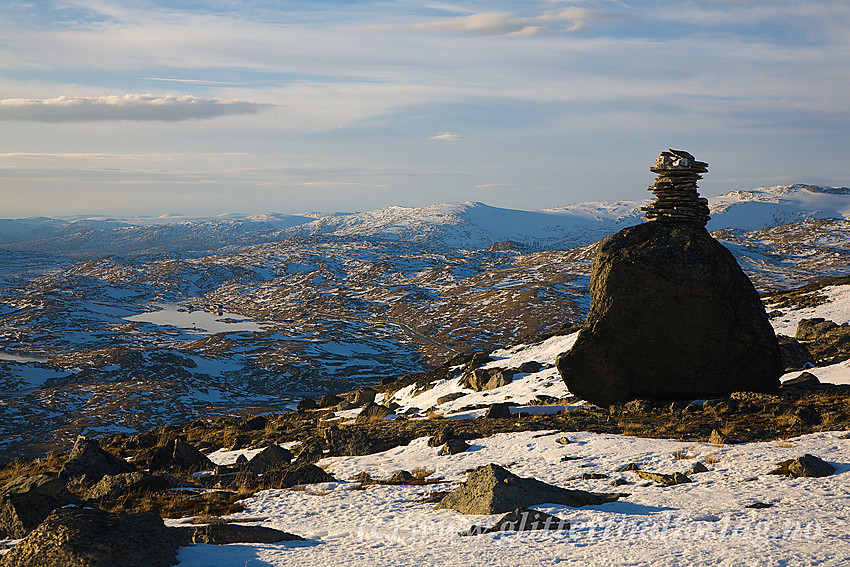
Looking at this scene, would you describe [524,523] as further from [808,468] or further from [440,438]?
[440,438]

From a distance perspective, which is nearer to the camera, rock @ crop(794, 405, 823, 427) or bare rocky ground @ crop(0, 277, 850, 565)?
bare rocky ground @ crop(0, 277, 850, 565)

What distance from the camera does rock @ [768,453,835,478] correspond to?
13.7 m

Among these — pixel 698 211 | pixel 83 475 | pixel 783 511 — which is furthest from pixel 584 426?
pixel 83 475

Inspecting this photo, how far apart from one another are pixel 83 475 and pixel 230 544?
11687mm

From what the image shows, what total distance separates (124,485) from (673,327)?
20.6m

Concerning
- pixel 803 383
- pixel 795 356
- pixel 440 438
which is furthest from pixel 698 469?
pixel 795 356

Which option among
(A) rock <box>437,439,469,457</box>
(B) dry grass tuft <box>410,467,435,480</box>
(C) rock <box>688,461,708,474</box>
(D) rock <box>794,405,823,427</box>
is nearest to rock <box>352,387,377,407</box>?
(A) rock <box>437,439,469,457</box>

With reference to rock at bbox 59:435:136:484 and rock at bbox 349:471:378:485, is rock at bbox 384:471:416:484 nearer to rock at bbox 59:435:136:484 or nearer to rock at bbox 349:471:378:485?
rock at bbox 349:471:378:485

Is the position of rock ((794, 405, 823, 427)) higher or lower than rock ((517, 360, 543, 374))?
higher

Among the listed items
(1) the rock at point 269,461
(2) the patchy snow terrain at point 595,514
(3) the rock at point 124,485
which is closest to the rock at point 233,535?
(2) the patchy snow terrain at point 595,514

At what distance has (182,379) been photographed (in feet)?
566

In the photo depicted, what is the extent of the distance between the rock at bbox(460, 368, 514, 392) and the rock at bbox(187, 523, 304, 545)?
28600mm

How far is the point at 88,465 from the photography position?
2031 cm

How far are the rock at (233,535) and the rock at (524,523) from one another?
142 inches
